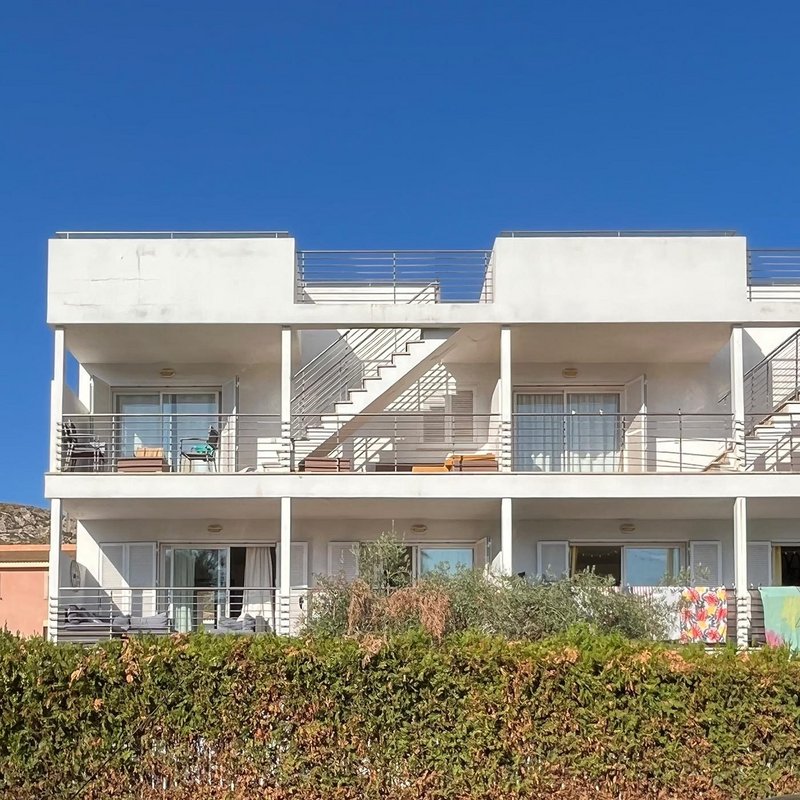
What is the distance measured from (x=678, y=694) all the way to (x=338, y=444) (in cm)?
1043

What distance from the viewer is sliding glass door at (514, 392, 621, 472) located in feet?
64.8

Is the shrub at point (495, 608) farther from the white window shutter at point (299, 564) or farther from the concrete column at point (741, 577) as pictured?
the white window shutter at point (299, 564)

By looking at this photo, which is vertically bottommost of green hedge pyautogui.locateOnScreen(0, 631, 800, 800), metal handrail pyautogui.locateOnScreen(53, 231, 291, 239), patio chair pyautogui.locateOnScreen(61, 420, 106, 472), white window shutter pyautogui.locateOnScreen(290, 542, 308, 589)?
green hedge pyautogui.locateOnScreen(0, 631, 800, 800)

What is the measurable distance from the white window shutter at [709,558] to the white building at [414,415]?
0.13 feet

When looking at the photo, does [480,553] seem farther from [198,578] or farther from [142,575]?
[142,575]

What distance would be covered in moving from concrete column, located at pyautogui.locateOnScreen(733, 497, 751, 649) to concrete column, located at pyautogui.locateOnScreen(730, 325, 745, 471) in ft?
2.06

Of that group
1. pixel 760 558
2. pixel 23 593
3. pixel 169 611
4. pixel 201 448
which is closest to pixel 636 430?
pixel 760 558

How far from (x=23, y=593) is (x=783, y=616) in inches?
530

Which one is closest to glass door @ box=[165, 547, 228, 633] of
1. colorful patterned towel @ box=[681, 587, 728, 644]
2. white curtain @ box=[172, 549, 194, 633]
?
white curtain @ box=[172, 549, 194, 633]

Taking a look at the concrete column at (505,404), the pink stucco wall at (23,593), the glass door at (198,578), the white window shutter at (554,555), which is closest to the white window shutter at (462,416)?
the concrete column at (505,404)

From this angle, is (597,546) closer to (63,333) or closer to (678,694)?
(63,333)

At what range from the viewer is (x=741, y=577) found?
17141mm

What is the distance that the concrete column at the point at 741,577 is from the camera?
16938 millimetres

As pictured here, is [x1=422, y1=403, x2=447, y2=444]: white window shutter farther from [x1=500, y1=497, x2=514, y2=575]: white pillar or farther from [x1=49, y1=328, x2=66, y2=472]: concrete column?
[x1=49, y1=328, x2=66, y2=472]: concrete column
